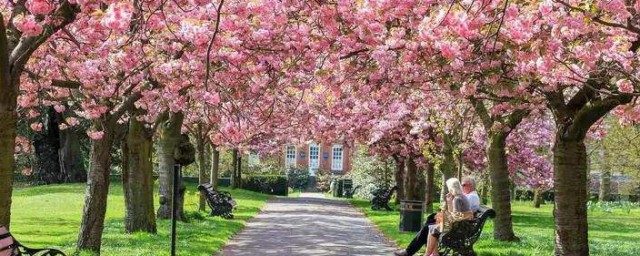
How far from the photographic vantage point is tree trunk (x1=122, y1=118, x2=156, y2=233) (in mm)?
15922

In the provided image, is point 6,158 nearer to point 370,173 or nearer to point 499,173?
point 499,173

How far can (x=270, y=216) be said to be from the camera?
23.9 meters

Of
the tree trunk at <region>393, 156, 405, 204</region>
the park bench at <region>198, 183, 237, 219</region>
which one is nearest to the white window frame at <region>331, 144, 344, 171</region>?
the tree trunk at <region>393, 156, 405, 204</region>

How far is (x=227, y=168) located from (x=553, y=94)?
5014 centimetres

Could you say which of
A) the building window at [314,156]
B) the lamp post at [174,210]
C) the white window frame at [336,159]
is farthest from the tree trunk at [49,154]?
the white window frame at [336,159]

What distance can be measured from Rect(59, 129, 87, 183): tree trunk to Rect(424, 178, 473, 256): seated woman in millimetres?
32531

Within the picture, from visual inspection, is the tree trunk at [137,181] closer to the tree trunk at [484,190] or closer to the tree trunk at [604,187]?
the tree trunk at [484,190]

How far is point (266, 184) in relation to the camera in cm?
4869

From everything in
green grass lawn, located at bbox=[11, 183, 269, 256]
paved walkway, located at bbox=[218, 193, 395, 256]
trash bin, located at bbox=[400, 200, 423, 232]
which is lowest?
paved walkway, located at bbox=[218, 193, 395, 256]

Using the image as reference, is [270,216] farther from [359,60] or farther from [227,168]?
[227,168]

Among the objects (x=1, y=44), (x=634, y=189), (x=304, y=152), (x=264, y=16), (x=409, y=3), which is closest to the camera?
(x=1, y=44)

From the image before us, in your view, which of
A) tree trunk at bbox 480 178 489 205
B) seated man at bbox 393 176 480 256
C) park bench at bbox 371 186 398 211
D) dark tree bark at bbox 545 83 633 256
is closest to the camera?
dark tree bark at bbox 545 83 633 256

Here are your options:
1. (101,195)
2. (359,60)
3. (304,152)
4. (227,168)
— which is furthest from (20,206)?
(304,152)

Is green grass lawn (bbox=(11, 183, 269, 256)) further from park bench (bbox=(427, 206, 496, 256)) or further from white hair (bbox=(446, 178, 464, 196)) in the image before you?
white hair (bbox=(446, 178, 464, 196))
